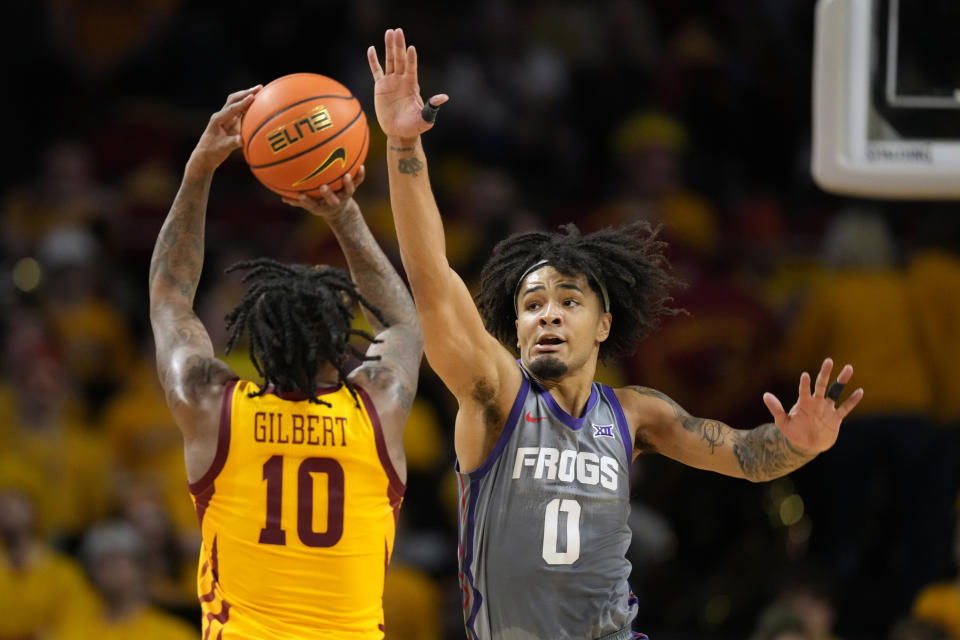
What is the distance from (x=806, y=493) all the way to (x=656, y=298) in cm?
377

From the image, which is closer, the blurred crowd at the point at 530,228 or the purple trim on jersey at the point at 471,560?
the purple trim on jersey at the point at 471,560

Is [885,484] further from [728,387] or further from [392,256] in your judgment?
[392,256]

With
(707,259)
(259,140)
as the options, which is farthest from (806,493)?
(259,140)

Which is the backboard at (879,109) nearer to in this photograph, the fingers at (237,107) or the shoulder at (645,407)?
the shoulder at (645,407)

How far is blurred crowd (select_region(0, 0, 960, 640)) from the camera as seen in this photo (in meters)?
8.05

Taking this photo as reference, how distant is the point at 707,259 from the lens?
395 inches

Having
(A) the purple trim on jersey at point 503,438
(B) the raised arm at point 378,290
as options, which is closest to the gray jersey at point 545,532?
(A) the purple trim on jersey at point 503,438

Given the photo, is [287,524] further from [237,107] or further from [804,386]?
[804,386]

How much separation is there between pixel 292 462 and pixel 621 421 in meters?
1.23

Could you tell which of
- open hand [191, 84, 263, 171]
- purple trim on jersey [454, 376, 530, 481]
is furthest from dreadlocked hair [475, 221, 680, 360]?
open hand [191, 84, 263, 171]

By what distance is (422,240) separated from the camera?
4.64 m

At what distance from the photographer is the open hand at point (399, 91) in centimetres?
459

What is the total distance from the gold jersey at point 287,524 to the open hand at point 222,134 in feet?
3.08

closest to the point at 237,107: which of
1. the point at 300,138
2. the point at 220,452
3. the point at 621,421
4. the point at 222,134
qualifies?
the point at 222,134
